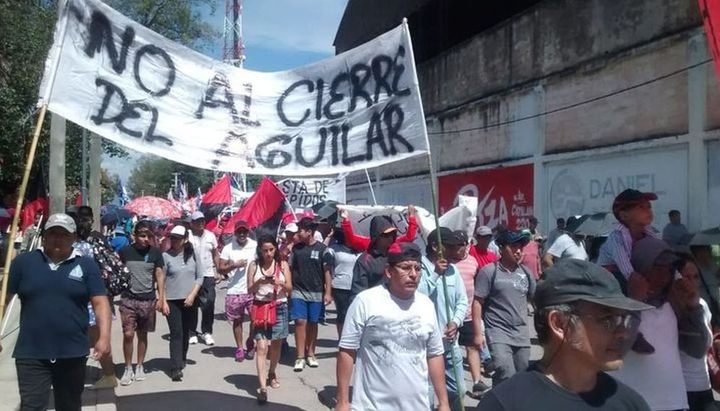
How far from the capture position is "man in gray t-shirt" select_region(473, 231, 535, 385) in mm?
6340

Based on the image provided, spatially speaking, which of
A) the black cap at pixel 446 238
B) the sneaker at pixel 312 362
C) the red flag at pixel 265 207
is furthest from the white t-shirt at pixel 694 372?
the red flag at pixel 265 207

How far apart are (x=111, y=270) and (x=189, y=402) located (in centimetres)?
153

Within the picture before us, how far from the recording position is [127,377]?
8367 mm

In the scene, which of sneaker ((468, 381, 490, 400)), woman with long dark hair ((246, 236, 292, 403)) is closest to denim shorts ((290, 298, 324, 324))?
woman with long dark hair ((246, 236, 292, 403))

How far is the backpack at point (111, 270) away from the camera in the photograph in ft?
25.3

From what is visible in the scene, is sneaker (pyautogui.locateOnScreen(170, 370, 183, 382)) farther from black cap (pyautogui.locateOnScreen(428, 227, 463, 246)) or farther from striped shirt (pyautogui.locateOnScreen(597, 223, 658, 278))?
striped shirt (pyautogui.locateOnScreen(597, 223, 658, 278))

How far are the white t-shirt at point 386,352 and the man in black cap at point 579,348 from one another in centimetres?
209

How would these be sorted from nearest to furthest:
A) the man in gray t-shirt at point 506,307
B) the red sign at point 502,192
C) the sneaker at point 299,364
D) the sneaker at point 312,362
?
the man in gray t-shirt at point 506,307, the sneaker at point 299,364, the sneaker at point 312,362, the red sign at point 502,192

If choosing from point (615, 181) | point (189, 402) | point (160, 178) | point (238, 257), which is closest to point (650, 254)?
point (189, 402)

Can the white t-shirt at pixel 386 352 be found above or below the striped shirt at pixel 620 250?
below

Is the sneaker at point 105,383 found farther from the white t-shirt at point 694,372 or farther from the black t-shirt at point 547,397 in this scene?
the black t-shirt at point 547,397

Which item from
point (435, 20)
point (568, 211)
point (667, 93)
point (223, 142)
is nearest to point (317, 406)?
point (223, 142)

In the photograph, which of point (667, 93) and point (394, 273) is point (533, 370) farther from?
point (667, 93)

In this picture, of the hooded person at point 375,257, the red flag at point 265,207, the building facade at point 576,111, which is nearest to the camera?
the hooded person at point 375,257
